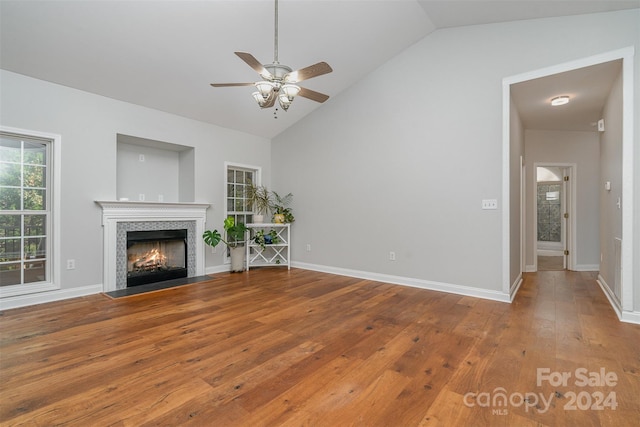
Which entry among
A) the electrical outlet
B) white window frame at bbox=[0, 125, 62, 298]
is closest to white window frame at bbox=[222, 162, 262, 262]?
white window frame at bbox=[0, 125, 62, 298]

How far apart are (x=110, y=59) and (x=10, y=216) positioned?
2245 mm

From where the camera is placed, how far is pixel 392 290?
426 cm

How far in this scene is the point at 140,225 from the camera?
4562mm

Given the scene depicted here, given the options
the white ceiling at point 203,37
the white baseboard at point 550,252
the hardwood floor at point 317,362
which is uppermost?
the white ceiling at point 203,37

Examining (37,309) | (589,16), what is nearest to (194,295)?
(37,309)

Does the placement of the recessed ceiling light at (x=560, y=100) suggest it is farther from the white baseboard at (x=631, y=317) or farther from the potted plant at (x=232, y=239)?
the potted plant at (x=232, y=239)

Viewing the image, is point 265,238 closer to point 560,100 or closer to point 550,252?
point 560,100

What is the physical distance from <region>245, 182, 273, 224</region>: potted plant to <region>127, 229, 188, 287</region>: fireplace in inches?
58.6

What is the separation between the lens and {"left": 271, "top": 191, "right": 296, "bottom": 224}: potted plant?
589 centimetres

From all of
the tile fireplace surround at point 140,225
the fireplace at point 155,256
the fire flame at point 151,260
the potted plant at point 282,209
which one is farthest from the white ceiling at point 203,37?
the fire flame at point 151,260

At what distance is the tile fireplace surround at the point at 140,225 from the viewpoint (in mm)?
4195

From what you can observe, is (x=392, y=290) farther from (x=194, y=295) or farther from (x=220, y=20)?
(x=220, y=20)

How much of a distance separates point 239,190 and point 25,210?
10.4 ft

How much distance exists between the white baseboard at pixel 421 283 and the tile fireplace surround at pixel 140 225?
7.05ft
